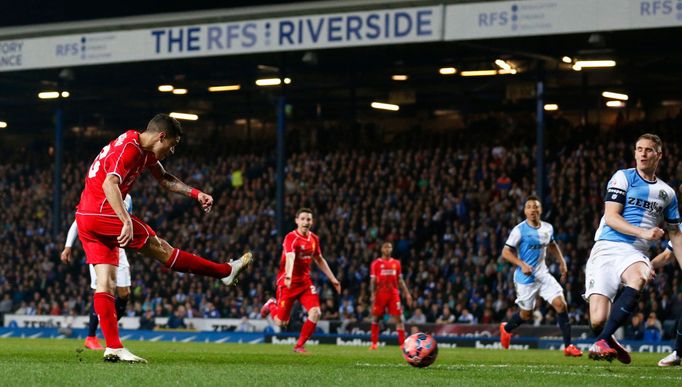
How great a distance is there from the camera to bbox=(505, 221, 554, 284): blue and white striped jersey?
1964 cm

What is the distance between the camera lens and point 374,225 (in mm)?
34688

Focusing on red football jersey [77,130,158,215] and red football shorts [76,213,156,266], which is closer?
red football jersey [77,130,158,215]

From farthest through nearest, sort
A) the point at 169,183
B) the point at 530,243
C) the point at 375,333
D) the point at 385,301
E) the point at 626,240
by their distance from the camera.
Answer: the point at 385,301 < the point at 375,333 < the point at 530,243 < the point at 169,183 < the point at 626,240

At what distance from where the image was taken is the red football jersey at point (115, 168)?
38.1ft

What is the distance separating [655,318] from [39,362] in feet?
52.7

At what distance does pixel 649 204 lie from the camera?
1232 cm

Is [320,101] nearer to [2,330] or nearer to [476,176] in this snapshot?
[476,176]

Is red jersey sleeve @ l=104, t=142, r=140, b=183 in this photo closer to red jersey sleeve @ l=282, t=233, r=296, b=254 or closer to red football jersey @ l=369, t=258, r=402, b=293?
red jersey sleeve @ l=282, t=233, r=296, b=254

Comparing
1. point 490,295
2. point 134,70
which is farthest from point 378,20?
point 134,70

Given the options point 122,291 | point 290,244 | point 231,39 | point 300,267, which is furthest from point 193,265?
point 231,39

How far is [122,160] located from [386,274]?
550 inches

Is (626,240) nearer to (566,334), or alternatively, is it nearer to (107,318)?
(107,318)

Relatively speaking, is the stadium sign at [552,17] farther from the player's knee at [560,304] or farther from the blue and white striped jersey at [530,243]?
the player's knee at [560,304]

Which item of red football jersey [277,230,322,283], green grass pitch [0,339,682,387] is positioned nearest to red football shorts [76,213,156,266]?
green grass pitch [0,339,682,387]
